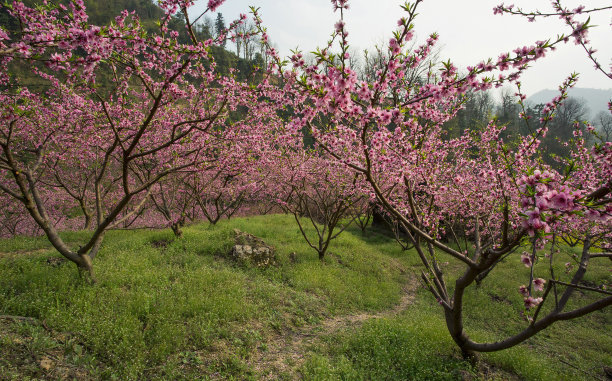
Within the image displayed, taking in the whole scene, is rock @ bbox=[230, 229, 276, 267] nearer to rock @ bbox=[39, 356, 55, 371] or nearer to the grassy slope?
the grassy slope

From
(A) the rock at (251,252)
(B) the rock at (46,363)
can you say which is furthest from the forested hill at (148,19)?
(B) the rock at (46,363)

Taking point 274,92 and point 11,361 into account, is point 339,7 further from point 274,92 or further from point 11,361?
point 11,361

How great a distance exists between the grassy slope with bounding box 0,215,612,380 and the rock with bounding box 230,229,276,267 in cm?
37

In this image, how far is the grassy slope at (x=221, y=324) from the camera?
172 inches

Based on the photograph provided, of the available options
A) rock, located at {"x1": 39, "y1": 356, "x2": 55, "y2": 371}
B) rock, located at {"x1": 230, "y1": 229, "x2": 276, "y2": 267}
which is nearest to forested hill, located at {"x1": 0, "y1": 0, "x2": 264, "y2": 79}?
rock, located at {"x1": 230, "y1": 229, "x2": 276, "y2": 267}

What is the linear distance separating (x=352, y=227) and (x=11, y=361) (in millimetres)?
19082

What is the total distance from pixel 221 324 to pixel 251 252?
4.00m

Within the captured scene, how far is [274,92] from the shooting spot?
6.45 metres

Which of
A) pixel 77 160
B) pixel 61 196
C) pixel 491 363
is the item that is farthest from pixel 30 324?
pixel 61 196

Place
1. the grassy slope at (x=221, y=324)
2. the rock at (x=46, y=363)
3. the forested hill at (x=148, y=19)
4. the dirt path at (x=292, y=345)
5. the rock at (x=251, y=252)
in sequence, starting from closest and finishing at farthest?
the rock at (x=46, y=363)
the grassy slope at (x=221, y=324)
the dirt path at (x=292, y=345)
the rock at (x=251, y=252)
the forested hill at (x=148, y=19)

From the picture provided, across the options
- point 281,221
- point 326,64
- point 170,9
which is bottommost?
point 281,221

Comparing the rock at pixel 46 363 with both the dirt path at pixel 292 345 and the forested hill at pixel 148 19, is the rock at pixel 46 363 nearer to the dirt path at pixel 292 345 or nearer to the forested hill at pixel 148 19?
the dirt path at pixel 292 345

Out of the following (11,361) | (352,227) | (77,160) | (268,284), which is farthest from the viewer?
(352,227)

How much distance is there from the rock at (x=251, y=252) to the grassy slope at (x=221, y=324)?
37 centimetres
